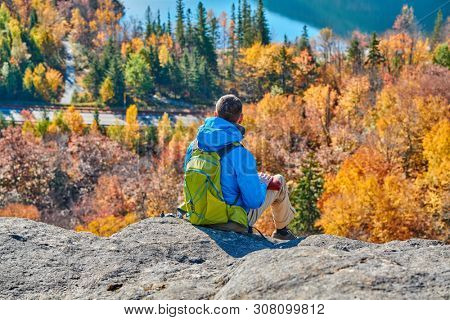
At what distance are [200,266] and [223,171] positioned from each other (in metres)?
1.29

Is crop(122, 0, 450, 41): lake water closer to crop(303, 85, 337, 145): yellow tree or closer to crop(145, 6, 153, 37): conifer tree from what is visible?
crop(145, 6, 153, 37): conifer tree

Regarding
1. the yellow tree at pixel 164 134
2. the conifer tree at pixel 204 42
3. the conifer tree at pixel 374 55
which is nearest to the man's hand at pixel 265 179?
the yellow tree at pixel 164 134

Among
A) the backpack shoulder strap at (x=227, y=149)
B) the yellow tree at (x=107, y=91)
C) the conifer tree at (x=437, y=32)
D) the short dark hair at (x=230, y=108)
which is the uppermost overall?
the conifer tree at (x=437, y=32)

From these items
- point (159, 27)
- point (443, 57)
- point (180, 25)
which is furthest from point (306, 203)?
point (159, 27)

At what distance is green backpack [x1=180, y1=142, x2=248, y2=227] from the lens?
634 cm

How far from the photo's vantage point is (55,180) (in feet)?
192

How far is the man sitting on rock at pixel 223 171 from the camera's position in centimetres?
622

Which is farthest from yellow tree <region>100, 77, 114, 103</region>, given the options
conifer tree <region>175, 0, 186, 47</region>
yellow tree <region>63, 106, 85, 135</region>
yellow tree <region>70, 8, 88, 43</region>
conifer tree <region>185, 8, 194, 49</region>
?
yellow tree <region>70, 8, 88, 43</region>

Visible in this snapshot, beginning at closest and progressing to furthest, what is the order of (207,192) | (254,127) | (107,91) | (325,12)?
(207,192) → (254,127) → (107,91) → (325,12)

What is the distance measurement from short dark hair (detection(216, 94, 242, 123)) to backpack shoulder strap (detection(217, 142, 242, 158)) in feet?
0.91

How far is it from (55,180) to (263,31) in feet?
174

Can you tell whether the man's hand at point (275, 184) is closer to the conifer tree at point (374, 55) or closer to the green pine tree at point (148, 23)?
the conifer tree at point (374, 55)

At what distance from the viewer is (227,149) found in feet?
20.6

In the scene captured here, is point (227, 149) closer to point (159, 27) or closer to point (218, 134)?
point (218, 134)
